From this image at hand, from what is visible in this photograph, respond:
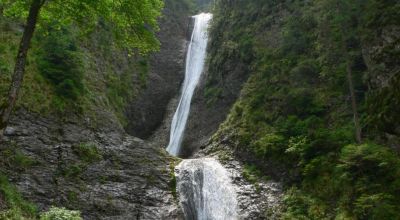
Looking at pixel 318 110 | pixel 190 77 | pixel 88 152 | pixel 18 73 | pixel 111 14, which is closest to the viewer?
pixel 18 73

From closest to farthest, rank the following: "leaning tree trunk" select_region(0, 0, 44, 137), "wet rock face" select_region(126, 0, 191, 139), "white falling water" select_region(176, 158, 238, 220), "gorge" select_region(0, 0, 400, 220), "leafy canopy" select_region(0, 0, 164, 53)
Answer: "leaning tree trunk" select_region(0, 0, 44, 137), "leafy canopy" select_region(0, 0, 164, 53), "gorge" select_region(0, 0, 400, 220), "white falling water" select_region(176, 158, 238, 220), "wet rock face" select_region(126, 0, 191, 139)

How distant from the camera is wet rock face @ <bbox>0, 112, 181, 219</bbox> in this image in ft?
54.4

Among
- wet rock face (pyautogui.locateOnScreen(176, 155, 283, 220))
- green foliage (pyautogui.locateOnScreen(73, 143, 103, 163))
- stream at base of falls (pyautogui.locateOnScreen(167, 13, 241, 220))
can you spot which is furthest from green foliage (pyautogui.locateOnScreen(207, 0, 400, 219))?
green foliage (pyautogui.locateOnScreen(73, 143, 103, 163))

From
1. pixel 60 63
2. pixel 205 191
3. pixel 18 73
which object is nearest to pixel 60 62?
pixel 60 63

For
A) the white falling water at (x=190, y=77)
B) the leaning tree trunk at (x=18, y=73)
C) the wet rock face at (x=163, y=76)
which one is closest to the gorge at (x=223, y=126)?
the leaning tree trunk at (x=18, y=73)

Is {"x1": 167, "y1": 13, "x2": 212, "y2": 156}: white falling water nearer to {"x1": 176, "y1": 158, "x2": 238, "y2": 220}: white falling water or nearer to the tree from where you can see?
{"x1": 176, "y1": 158, "x2": 238, "y2": 220}: white falling water

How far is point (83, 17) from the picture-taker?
540 inches

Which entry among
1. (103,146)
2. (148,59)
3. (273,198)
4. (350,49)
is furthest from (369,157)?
(148,59)

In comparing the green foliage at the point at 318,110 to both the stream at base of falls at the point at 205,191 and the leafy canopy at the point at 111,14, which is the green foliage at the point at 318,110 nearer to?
the stream at base of falls at the point at 205,191

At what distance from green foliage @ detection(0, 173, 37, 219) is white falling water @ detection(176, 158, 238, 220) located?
751 cm

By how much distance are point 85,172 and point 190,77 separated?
21.9m

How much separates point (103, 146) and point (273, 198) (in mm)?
9314

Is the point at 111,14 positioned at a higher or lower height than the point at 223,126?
higher

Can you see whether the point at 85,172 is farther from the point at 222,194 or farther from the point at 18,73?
the point at 18,73
